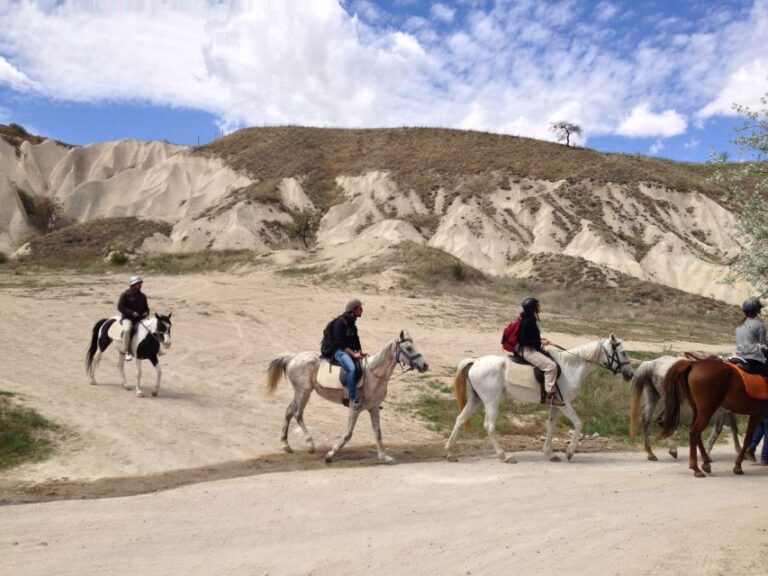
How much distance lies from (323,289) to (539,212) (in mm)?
38330

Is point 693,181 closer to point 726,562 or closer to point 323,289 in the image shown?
point 323,289

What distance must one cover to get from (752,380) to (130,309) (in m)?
12.6

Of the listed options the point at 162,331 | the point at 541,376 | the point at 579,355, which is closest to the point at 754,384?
the point at 579,355

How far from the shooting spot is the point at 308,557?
6.05m

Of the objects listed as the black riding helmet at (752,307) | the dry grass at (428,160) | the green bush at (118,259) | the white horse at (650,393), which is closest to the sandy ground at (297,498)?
the white horse at (650,393)

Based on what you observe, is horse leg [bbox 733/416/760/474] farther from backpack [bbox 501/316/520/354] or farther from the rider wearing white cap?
the rider wearing white cap

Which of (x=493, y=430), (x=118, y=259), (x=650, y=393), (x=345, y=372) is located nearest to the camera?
(x=345, y=372)

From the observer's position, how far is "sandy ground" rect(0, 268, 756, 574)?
5953 mm

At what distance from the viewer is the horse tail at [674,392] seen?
10.1 metres

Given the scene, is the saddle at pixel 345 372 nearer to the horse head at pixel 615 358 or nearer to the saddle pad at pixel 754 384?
the horse head at pixel 615 358

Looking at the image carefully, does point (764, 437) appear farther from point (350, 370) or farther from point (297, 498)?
point (297, 498)

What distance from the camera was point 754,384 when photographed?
9.80 metres

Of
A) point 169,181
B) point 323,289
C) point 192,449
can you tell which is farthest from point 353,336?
point 169,181

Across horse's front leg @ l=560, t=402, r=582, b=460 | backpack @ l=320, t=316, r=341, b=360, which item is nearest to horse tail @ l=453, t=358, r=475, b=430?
horse's front leg @ l=560, t=402, r=582, b=460
